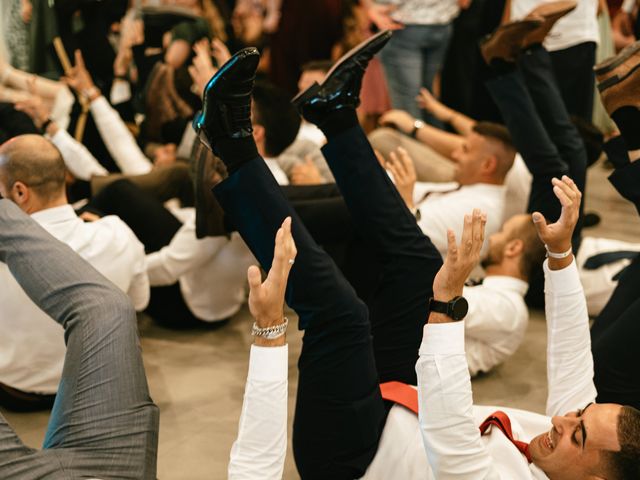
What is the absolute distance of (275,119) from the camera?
2.71 m

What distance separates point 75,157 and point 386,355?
159 centimetres

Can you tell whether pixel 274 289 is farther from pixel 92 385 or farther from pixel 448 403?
pixel 92 385

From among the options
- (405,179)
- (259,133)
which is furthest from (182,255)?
(405,179)

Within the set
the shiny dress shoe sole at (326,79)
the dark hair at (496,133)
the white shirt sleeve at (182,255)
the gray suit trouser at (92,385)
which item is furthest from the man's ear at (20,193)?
the dark hair at (496,133)

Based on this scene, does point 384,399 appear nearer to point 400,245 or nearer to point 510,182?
point 400,245

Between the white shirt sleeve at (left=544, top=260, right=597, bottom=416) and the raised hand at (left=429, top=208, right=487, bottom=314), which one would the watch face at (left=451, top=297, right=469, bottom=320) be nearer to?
the raised hand at (left=429, top=208, right=487, bottom=314)

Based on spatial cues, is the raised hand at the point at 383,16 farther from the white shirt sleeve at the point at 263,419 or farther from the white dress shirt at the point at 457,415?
the white shirt sleeve at the point at 263,419

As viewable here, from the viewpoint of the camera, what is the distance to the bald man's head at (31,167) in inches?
81.7

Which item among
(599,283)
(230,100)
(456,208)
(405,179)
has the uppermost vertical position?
(230,100)

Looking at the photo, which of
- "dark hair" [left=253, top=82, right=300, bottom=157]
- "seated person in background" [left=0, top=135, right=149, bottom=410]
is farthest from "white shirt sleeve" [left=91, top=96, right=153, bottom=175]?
"seated person in background" [left=0, top=135, right=149, bottom=410]

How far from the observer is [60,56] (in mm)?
3777

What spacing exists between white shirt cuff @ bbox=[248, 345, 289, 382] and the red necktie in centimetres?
42

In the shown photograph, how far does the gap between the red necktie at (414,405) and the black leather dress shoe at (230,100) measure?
0.61 m

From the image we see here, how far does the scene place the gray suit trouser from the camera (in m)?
1.52
